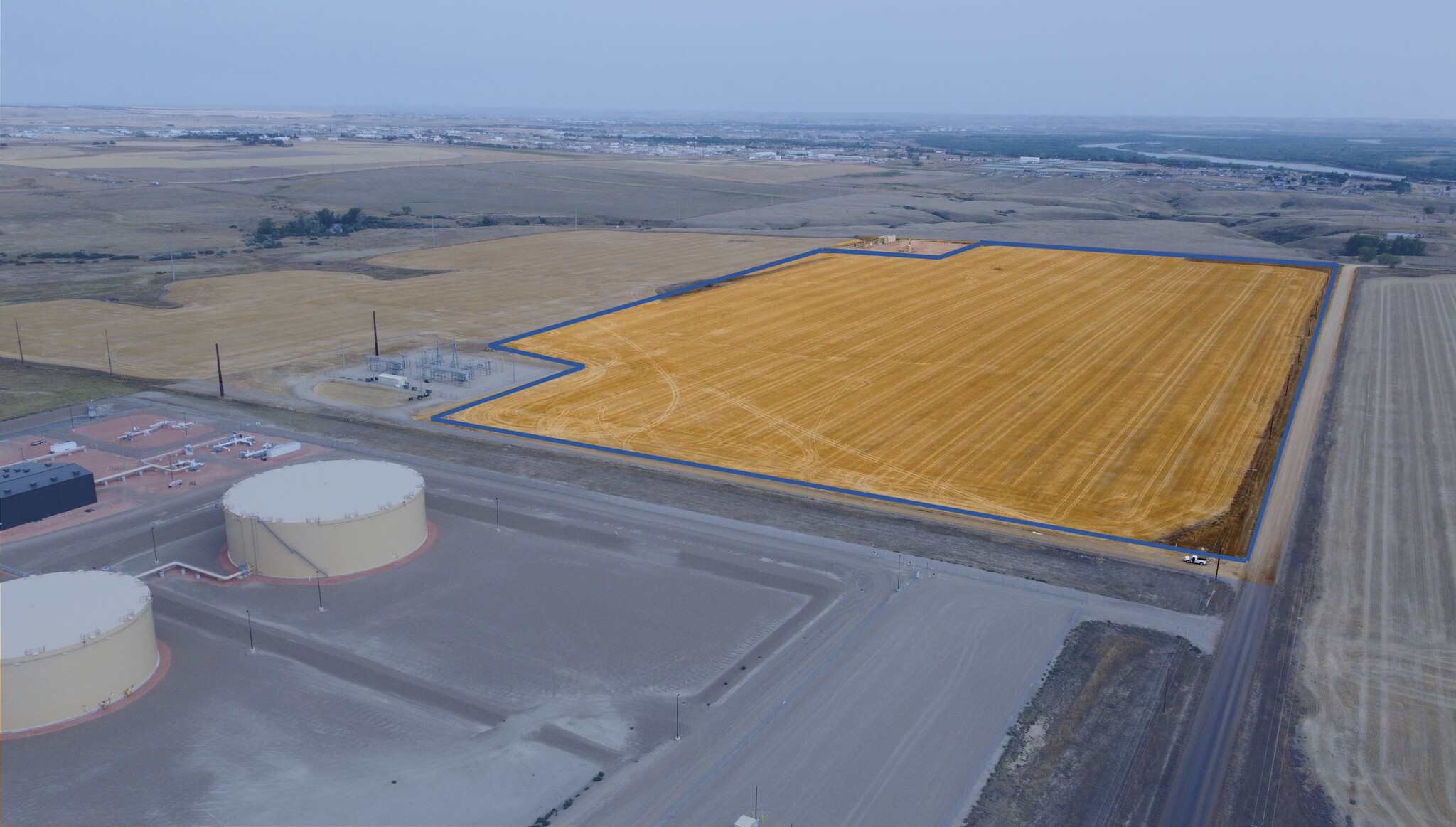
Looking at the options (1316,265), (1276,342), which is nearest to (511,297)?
(1276,342)

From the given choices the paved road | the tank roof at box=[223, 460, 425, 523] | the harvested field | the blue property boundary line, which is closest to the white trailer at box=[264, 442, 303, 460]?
the tank roof at box=[223, 460, 425, 523]

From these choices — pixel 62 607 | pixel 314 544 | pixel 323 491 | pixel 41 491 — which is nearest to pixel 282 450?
pixel 41 491

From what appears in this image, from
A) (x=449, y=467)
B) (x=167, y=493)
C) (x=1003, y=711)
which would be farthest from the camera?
(x=449, y=467)

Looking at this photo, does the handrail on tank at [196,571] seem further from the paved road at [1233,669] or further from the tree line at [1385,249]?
the tree line at [1385,249]

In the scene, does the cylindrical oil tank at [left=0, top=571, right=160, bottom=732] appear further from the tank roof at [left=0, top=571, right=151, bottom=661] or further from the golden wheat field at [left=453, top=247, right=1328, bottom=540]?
the golden wheat field at [left=453, top=247, right=1328, bottom=540]

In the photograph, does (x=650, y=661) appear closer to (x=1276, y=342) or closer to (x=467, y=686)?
(x=467, y=686)

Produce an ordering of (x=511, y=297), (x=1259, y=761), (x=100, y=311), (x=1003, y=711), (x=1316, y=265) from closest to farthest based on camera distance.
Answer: (x=1259, y=761) → (x=1003, y=711) → (x=100, y=311) → (x=511, y=297) → (x=1316, y=265)

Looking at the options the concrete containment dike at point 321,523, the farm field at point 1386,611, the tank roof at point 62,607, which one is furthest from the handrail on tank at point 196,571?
the farm field at point 1386,611
